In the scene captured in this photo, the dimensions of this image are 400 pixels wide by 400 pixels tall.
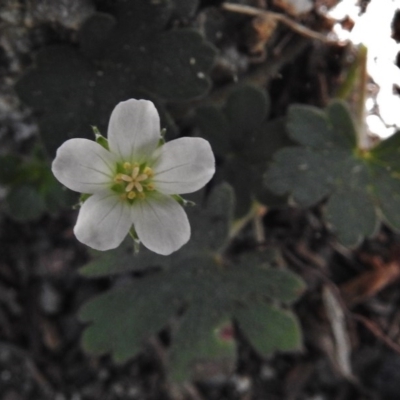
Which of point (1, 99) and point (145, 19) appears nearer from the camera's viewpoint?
point (145, 19)

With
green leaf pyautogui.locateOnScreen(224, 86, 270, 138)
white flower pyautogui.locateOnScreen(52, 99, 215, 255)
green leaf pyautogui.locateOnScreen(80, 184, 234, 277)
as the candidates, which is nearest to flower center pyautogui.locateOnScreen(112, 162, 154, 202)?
white flower pyautogui.locateOnScreen(52, 99, 215, 255)

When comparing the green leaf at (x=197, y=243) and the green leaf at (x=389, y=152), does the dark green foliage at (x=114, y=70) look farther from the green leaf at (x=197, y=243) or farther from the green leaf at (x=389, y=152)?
the green leaf at (x=389, y=152)

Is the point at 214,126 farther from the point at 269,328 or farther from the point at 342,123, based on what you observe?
the point at 269,328

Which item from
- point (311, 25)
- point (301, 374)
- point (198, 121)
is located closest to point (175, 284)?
point (198, 121)

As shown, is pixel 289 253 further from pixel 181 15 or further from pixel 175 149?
pixel 175 149

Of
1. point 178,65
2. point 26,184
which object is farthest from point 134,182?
point 26,184

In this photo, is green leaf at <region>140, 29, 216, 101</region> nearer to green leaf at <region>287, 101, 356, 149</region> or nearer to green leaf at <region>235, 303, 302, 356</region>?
green leaf at <region>287, 101, 356, 149</region>
